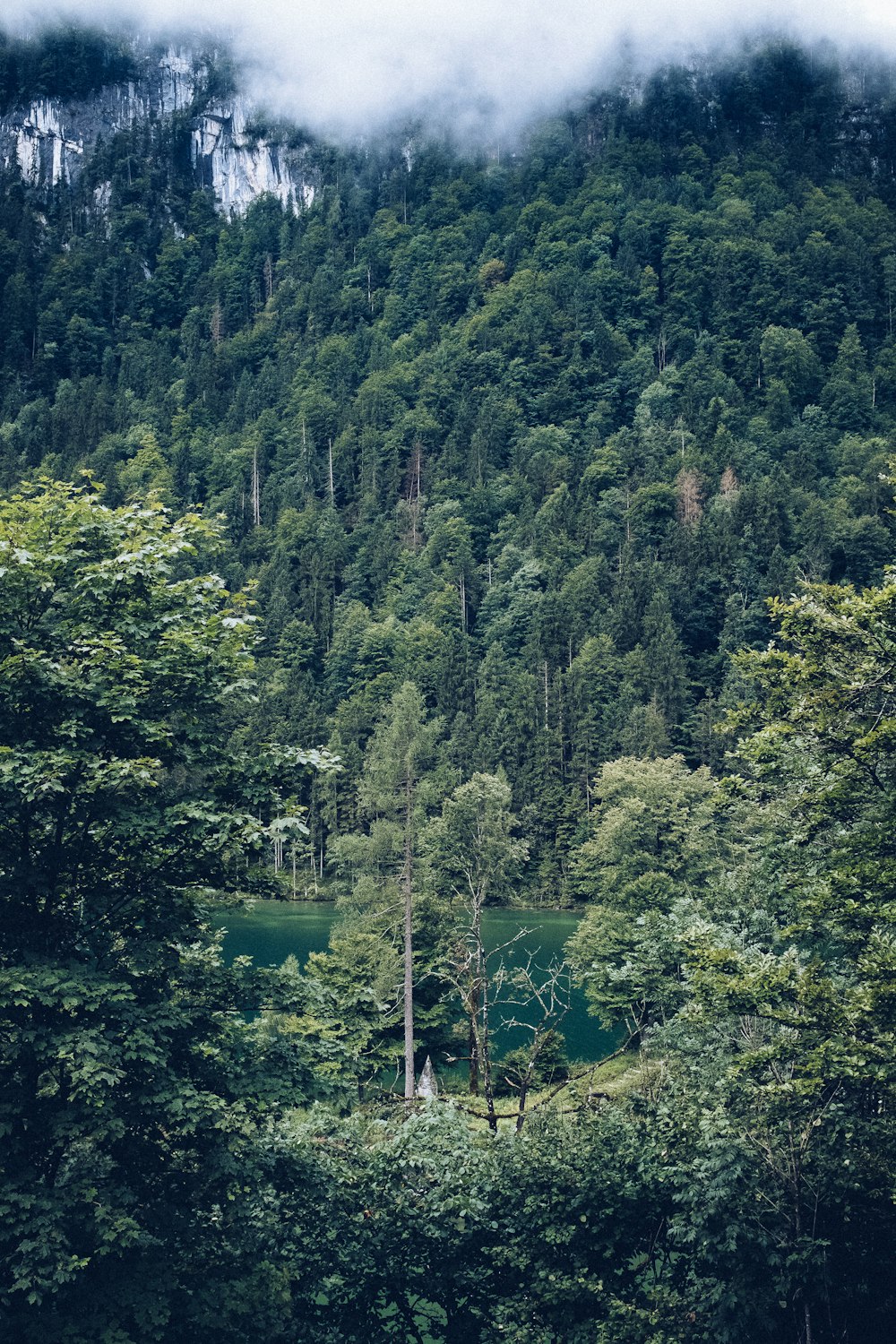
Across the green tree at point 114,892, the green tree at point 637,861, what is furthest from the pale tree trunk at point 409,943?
the green tree at point 114,892

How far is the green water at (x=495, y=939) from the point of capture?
42844mm

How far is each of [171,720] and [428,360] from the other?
179 meters

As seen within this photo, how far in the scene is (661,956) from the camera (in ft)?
96.6

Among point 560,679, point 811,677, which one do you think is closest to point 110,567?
point 811,677

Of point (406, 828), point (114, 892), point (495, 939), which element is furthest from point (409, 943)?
point (495, 939)

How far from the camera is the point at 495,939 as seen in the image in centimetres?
6344

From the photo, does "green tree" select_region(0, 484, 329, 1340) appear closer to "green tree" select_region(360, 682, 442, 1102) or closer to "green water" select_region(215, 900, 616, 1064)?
"green tree" select_region(360, 682, 442, 1102)

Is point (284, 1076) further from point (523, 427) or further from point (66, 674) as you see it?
point (523, 427)

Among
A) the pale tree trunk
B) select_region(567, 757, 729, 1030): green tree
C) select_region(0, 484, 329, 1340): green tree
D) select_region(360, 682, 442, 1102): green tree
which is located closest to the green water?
select_region(567, 757, 729, 1030): green tree

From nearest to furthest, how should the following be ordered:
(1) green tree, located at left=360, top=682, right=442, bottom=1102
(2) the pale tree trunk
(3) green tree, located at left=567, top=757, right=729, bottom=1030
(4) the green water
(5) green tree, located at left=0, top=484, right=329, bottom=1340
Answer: (5) green tree, located at left=0, top=484, right=329, bottom=1340, (2) the pale tree trunk, (1) green tree, located at left=360, top=682, right=442, bottom=1102, (3) green tree, located at left=567, top=757, right=729, bottom=1030, (4) the green water

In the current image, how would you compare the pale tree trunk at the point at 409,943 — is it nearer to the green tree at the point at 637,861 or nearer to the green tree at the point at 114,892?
the green tree at the point at 637,861

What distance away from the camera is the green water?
42844 mm

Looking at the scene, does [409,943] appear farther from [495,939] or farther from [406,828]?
[495,939]

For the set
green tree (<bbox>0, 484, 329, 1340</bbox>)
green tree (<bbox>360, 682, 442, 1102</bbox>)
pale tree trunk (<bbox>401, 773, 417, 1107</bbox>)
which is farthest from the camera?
green tree (<bbox>360, 682, 442, 1102</bbox>)
